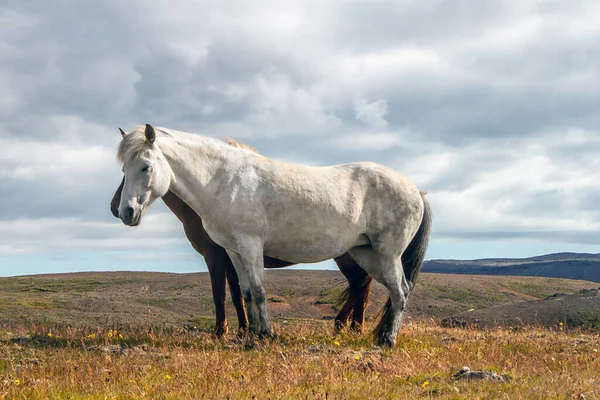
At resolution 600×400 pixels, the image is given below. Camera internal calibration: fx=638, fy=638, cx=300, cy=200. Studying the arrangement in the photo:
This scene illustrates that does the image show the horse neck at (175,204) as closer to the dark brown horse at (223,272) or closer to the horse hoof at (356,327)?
the dark brown horse at (223,272)

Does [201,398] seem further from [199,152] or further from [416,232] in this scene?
[416,232]

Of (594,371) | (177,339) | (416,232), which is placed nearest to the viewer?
(594,371)

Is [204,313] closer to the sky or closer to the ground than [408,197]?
closer to the ground

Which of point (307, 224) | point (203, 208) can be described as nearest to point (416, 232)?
point (307, 224)

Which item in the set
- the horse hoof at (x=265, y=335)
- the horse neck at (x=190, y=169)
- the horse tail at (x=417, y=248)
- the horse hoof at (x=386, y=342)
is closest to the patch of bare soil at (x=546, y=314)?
the horse tail at (x=417, y=248)

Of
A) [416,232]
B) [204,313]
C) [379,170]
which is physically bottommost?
[204,313]

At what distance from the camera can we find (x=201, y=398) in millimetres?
5574

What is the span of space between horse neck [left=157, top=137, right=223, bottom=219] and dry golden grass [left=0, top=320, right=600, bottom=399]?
2101 millimetres

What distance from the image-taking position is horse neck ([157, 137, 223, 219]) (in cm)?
904

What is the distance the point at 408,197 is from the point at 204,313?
15.5m

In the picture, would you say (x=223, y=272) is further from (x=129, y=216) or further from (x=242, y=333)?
(x=129, y=216)

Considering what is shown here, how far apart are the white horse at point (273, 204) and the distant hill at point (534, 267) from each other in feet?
235

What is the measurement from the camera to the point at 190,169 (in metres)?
9.08

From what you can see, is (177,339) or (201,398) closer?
(201,398)
